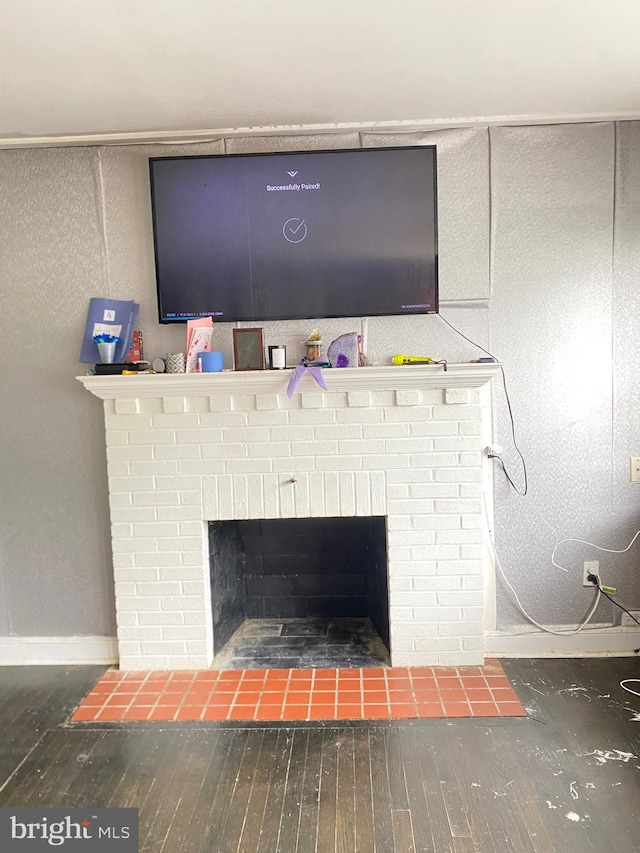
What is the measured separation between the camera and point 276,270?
2637mm

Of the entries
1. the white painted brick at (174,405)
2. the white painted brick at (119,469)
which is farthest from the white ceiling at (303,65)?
the white painted brick at (119,469)

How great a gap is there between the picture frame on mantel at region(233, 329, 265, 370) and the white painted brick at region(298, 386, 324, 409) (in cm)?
22

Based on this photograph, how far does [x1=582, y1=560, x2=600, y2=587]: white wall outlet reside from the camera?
2.75 metres

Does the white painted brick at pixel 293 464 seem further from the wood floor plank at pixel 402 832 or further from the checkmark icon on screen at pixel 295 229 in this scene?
the wood floor plank at pixel 402 832

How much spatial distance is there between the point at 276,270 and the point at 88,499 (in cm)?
131

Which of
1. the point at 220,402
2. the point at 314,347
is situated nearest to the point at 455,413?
the point at 314,347

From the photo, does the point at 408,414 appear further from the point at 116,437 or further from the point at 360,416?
the point at 116,437

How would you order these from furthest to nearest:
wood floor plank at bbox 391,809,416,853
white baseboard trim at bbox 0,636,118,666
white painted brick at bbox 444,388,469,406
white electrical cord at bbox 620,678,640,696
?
white baseboard trim at bbox 0,636,118,666
white painted brick at bbox 444,388,469,406
white electrical cord at bbox 620,678,640,696
wood floor plank at bbox 391,809,416,853

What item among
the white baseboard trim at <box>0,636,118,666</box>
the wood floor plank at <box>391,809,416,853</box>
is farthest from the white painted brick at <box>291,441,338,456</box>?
the wood floor plank at <box>391,809,416,853</box>

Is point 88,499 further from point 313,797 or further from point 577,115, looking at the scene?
point 577,115

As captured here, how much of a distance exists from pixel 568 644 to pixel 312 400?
155cm

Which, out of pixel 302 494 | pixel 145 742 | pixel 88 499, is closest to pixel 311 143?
pixel 302 494

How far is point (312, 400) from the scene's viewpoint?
103 inches

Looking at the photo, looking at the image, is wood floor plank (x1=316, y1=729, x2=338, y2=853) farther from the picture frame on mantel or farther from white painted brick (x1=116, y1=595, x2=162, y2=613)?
the picture frame on mantel
